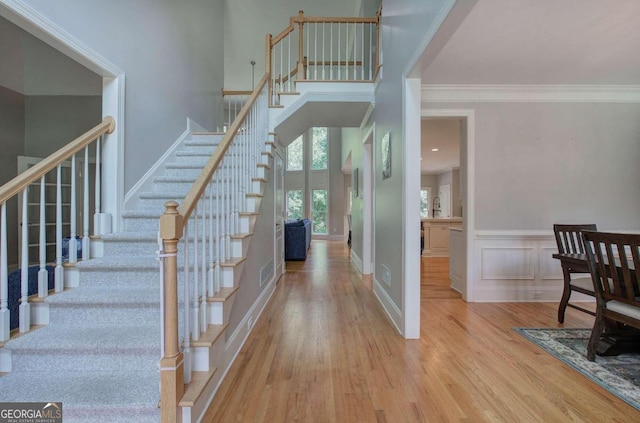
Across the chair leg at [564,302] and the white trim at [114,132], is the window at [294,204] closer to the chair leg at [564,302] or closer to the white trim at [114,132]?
the white trim at [114,132]

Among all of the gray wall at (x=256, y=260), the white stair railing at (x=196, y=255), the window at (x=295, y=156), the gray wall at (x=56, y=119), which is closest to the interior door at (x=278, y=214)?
the gray wall at (x=256, y=260)

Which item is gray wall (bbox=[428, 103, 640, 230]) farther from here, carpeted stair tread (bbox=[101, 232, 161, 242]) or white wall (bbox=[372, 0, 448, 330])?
carpeted stair tread (bbox=[101, 232, 161, 242])

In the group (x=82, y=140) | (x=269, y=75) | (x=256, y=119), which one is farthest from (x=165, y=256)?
(x=269, y=75)

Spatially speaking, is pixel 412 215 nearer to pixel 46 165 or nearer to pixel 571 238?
pixel 571 238

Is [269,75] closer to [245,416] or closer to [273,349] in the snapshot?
[273,349]

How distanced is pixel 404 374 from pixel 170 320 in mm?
1478

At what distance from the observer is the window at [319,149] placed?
1139 cm

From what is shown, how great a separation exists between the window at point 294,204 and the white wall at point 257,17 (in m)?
5.40

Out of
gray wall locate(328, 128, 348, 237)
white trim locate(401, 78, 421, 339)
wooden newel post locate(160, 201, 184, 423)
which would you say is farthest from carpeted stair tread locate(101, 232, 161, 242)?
gray wall locate(328, 128, 348, 237)

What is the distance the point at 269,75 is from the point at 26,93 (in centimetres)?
346

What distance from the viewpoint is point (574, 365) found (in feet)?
6.21

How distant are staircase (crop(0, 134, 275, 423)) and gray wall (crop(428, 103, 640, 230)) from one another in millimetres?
2964

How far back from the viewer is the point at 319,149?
11.5 m

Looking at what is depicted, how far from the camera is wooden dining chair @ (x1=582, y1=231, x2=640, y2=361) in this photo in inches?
65.9
